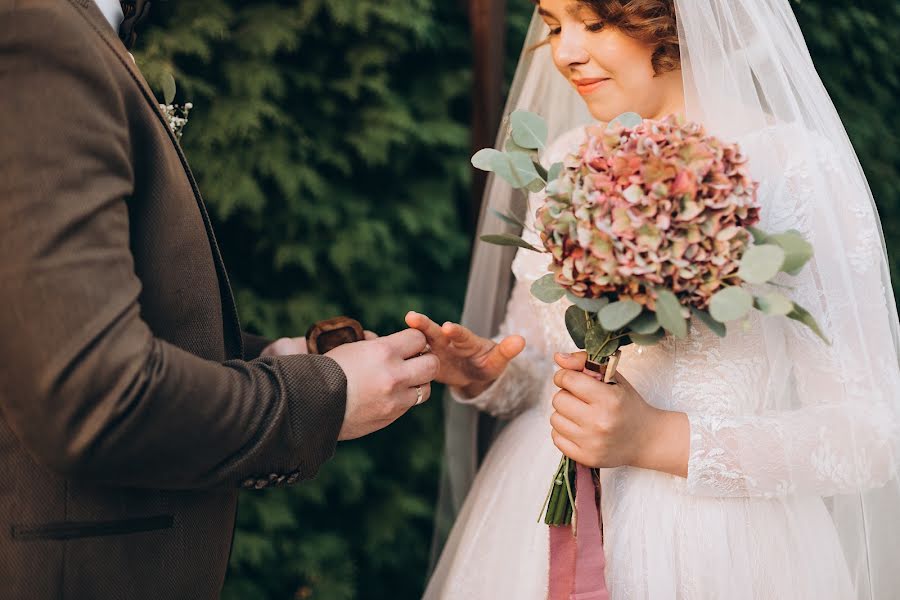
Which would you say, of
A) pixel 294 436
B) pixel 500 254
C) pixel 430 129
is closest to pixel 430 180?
pixel 430 129

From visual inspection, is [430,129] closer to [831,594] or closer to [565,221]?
[565,221]

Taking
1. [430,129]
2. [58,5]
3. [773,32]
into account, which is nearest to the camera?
[58,5]

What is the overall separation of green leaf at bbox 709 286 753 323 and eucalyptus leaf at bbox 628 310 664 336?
0.10 m

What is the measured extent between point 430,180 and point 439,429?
3.25 feet

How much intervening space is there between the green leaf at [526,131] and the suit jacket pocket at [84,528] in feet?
3.13

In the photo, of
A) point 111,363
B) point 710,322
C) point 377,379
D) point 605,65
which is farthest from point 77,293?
point 605,65

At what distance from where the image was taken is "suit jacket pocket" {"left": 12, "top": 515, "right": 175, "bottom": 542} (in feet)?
3.96

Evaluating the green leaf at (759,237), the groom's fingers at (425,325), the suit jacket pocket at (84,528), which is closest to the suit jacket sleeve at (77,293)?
the suit jacket pocket at (84,528)

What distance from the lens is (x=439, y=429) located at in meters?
3.04

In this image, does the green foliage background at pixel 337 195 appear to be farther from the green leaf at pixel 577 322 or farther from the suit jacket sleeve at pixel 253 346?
the green leaf at pixel 577 322

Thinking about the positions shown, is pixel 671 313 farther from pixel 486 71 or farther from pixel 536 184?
pixel 486 71

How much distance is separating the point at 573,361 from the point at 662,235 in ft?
1.29

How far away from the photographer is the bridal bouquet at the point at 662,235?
3.97ft

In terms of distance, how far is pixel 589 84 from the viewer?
1.74 m
